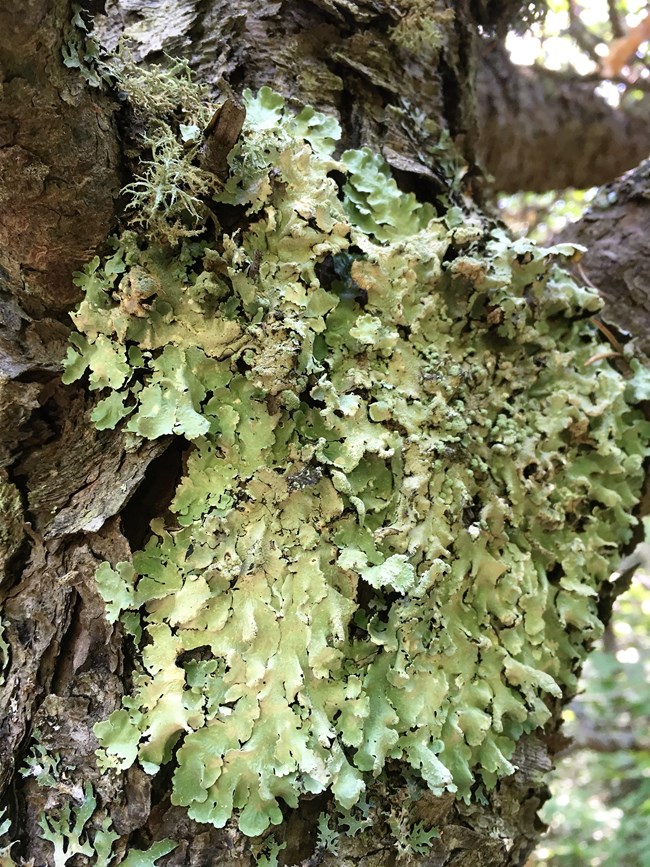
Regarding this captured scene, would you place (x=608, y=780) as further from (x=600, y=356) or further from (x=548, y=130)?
(x=548, y=130)

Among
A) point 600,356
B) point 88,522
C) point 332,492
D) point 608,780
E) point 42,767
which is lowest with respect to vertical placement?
point 608,780

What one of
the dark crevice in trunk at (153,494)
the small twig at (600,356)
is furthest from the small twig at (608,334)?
the dark crevice in trunk at (153,494)

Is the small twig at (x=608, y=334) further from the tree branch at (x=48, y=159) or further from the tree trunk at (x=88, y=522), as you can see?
the tree branch at (x=48, y=159)

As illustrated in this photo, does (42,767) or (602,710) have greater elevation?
(42,767)

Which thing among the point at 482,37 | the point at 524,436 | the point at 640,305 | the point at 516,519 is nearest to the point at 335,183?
the point at 524,436

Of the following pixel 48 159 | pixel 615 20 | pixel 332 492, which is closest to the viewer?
pixel 48 159

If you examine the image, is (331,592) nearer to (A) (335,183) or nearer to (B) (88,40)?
(A) (335,183)

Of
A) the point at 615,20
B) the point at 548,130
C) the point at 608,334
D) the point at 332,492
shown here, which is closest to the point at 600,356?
the point at 608,334
